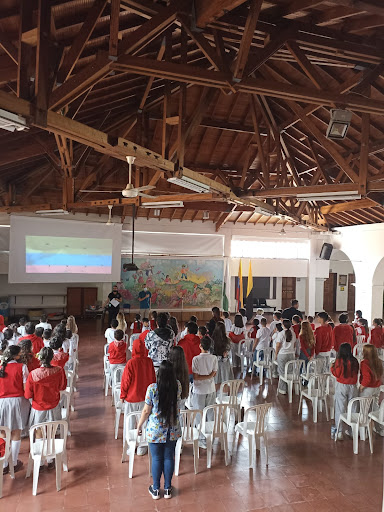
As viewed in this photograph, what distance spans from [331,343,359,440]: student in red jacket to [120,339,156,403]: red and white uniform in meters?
2.73

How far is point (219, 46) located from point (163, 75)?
93 centimetres

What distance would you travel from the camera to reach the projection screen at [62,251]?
41.9 feet

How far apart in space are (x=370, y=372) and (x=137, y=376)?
332cm

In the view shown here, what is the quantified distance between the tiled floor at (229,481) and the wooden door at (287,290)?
45.1ft

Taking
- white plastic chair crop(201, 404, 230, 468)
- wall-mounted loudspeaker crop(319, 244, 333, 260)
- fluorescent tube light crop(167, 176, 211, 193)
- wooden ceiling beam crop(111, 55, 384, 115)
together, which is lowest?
white plastic chair crop(201, 404, 230, 468)

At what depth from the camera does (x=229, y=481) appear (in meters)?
4.75

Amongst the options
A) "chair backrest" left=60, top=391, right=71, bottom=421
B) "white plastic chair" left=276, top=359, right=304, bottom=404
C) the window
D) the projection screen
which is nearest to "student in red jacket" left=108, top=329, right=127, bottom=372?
"chair backrest" left=60, top=391, right=71, bottom=421

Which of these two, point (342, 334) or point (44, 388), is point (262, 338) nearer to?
point (342, 334)

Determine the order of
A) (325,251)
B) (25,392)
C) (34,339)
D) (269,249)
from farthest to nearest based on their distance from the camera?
1. (269,249)
2. (325,251)
3. (34,339)
4. (25,392)

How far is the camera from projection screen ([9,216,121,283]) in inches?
502

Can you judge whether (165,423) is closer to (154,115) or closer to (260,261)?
(154,115)

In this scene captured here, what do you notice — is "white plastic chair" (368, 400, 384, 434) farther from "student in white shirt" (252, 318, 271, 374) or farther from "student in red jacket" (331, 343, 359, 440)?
"student in white shirt" (252, 318, 271, 374)

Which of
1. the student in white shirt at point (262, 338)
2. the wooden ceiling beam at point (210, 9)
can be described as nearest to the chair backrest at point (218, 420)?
the student in white shirt at point (262, 338)

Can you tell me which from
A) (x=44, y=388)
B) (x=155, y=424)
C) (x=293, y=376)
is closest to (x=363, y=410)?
(x=293, y=376)
